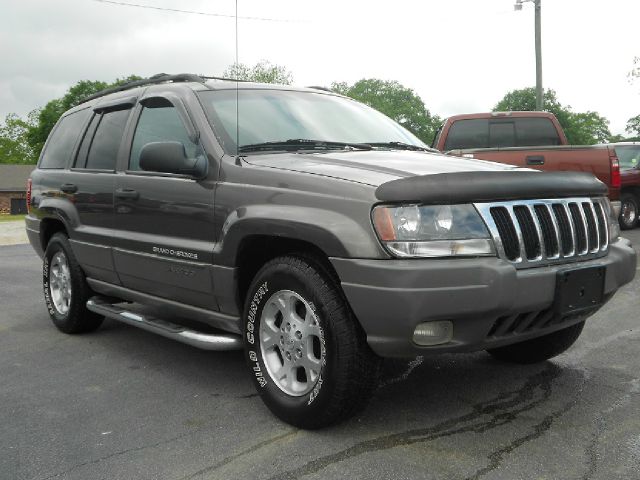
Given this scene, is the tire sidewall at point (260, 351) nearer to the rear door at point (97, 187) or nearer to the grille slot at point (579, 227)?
the grille slot at point (579, 227)

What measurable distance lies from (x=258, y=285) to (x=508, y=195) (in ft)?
4.25

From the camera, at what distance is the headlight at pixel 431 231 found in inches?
119

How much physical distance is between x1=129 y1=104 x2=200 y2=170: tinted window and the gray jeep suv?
2 centimetres

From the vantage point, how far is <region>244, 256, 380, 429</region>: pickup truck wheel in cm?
321

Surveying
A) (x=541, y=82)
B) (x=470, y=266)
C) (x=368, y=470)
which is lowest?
(x=368, y=470)

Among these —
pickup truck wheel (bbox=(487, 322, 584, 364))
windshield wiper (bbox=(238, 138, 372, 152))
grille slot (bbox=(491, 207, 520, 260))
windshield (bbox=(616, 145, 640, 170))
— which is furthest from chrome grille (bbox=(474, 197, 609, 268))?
windshield (bbox=(616, 145, 640, 170))

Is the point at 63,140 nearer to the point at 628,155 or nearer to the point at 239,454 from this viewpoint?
the point at 239,454

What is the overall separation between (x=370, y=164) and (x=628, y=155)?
43.9ft

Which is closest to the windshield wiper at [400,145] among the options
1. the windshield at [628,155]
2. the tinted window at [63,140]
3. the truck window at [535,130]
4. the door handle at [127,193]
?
the door handle at [127,193]

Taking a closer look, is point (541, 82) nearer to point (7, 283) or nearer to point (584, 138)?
point (7, 283)

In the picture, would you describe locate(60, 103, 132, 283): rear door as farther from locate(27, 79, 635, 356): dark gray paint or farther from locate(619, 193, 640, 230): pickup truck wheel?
locate(619, 193, 640, 230): pickup truck wheel

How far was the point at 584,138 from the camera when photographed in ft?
291

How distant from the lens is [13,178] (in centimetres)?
7712

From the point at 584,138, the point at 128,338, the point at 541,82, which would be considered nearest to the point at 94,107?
the point at 128,338
